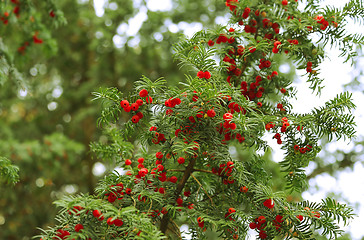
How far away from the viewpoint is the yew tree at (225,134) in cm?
99

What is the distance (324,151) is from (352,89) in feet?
2.01

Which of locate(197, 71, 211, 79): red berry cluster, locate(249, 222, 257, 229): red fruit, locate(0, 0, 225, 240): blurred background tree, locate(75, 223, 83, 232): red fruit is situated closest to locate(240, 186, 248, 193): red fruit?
locate(249, 222, 257, 229): red fruit

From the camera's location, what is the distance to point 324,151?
3.13m

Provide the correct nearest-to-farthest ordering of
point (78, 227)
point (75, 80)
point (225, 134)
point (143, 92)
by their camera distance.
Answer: point (78, 227), point (143, 92), point (225, 134), point (75, 80)

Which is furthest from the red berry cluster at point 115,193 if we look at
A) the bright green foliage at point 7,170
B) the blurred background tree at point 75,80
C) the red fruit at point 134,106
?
the blurred background tree at point 75,80

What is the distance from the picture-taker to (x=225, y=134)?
3.83 feet

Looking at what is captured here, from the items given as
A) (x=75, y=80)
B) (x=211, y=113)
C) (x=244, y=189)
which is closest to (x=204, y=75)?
(x=211, y=113)

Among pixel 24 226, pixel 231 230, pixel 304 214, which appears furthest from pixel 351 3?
pixel 24 226

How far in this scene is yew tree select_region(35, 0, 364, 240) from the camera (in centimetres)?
99

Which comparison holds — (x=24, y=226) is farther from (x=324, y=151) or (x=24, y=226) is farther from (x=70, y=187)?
(x=324, y=151)

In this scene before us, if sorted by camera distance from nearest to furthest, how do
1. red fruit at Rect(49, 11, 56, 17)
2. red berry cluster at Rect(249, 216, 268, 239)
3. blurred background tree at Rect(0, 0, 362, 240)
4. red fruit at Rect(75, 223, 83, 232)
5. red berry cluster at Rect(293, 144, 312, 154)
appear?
red fruit at Rect(75, 223, 83, 232) → red berry cluster at Rect(249, 216, 268, 239) → red berry cluster at Rect(293, 144, 312, 154) → red fruit at Rect(49, 11, 56, 17) → blurred background tree at Rect(0, 0, 362, 240)

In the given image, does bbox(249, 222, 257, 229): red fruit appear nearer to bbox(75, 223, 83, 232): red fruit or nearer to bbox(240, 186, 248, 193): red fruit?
bbox(240, 186, 248, 193): red fruit

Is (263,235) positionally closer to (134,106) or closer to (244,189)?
(244,189)

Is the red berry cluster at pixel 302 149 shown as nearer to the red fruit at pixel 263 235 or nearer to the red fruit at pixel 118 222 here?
the red fruit at pixel 263 235
